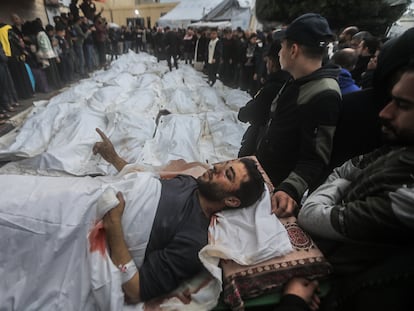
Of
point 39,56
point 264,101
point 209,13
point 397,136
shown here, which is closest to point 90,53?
point 39,56

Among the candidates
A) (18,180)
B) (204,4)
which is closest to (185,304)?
(18,180)

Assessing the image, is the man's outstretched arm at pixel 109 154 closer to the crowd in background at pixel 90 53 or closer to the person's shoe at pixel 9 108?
the crowd in background at pixel 90 53

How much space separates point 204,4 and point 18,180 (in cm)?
1737

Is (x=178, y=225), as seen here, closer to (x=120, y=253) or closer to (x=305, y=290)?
(x=120, y=253)

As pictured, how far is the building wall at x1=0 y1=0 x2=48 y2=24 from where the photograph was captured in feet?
23.3

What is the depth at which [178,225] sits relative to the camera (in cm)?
119

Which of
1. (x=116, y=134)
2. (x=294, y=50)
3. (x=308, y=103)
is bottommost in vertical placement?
(x=116, y=134)

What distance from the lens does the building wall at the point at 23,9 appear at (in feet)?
23.3

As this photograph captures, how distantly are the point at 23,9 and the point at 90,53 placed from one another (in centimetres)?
220

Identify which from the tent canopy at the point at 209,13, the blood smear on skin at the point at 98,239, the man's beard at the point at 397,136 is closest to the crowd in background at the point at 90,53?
the man's beard at the point at 397,136

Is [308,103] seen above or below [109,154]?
above

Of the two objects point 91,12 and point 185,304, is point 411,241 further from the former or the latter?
point 91,12

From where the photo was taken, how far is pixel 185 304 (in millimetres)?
1016

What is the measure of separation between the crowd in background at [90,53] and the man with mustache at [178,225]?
1.09 meters
